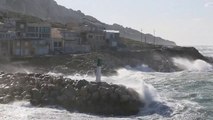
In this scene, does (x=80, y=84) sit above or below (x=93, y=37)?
below

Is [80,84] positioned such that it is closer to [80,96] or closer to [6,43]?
[80,96]

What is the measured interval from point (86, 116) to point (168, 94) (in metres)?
14.0

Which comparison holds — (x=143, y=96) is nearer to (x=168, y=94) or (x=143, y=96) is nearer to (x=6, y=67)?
(x=168, y=94)

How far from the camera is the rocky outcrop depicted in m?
27.9

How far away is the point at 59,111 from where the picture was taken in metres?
26.3

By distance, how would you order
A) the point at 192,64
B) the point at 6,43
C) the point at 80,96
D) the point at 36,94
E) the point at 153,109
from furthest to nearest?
the point at 192,64 → the point at 6,43 → the point at 36,94 → the point at 153,109 → the point at 80,96

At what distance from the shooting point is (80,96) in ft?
93.6

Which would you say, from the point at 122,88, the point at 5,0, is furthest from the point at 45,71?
the point at 5,0

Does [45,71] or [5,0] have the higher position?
[5,0]

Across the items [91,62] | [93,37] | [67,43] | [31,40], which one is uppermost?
[93,37]

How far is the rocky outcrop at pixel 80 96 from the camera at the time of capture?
27.9m

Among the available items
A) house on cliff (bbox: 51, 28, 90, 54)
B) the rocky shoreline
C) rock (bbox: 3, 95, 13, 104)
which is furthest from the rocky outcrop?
house on cliff (bbox: 51, 28, 90, 54)

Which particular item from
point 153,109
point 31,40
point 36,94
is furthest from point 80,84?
point 31,40

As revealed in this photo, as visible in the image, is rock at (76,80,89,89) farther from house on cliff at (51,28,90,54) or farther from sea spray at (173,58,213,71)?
sea spray at (173,58,213,71)
